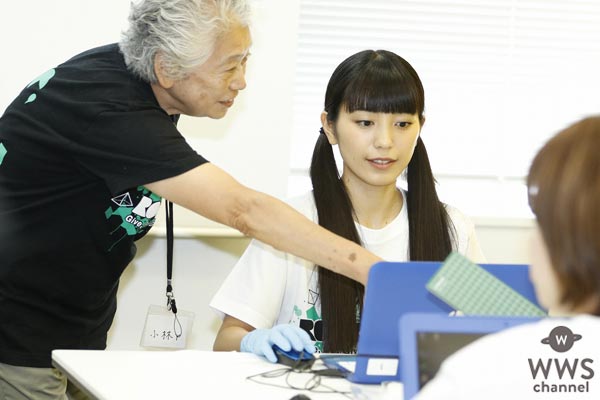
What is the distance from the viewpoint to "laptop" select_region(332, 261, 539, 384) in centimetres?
142

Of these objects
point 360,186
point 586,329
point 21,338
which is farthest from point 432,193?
point 586,329

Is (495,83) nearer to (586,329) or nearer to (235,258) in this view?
(235,258)

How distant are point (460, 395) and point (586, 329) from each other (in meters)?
0.22

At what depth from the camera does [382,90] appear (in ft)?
6.92

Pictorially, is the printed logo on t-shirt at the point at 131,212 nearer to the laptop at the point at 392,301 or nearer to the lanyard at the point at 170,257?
the lanyard at the point at 170,257

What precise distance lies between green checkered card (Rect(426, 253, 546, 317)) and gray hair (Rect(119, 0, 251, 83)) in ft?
2.44

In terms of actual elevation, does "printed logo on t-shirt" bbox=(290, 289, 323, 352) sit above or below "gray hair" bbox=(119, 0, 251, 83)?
below

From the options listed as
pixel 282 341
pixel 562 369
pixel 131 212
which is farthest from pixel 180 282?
pixel 562 369

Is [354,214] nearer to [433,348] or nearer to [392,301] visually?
[392,301]

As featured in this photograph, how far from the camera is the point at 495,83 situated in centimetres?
306

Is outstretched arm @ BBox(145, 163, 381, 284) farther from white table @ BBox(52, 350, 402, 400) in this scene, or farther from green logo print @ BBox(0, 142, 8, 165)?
green logo print @ BBox(0, 142, 8, 165)

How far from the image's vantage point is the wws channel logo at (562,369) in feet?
3.73

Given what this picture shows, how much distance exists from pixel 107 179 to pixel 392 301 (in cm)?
60

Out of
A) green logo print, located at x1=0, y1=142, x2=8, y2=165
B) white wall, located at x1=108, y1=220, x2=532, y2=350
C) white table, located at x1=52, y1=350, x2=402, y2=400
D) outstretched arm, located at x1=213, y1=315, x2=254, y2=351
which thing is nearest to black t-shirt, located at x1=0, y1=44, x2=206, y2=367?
green logo print, located at x1=0, y1=142, x2=8, y2=165
